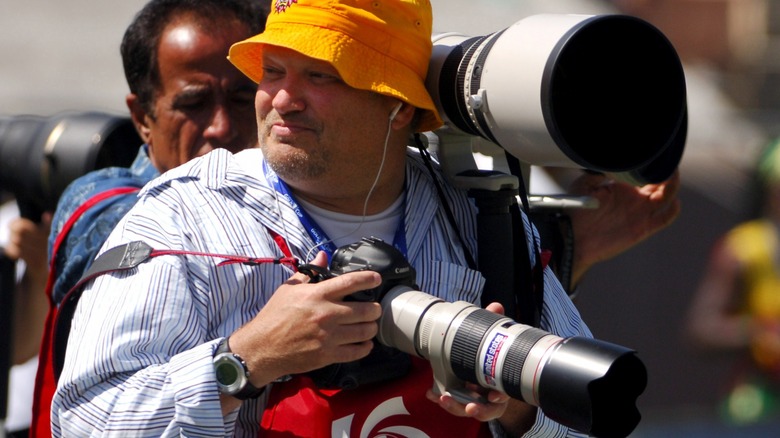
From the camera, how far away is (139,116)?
2.58 meters

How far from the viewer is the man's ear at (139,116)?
2.55 m

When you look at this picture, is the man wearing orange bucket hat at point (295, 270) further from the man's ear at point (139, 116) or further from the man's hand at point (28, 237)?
the man's hand at point (28, 237)

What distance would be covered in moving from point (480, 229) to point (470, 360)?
0.39 m

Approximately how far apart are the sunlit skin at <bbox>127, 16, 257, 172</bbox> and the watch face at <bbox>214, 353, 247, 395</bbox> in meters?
0.81

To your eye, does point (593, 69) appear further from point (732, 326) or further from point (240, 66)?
point (732, 326)

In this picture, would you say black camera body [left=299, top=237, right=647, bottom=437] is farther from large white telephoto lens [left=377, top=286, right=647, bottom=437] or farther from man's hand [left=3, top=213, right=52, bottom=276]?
man's hand [left=3, top=213, right=52, bottom=276]

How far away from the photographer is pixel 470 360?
1.65m

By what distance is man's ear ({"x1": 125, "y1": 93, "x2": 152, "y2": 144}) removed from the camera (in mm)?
2549

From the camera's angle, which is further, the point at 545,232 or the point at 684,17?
the point at 684,17

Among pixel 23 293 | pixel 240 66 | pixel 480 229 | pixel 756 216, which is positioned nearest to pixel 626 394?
pixel 480 229

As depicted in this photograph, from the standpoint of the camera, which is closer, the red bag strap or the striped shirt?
the striped shirt

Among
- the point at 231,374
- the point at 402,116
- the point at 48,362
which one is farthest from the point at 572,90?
the point at 48,362

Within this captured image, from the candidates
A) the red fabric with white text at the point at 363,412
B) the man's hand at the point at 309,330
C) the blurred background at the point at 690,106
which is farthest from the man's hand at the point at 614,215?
the blurred background at the point at 690,106

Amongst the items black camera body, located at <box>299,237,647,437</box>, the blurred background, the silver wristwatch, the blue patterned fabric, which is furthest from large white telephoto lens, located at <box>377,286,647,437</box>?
the blurred background
